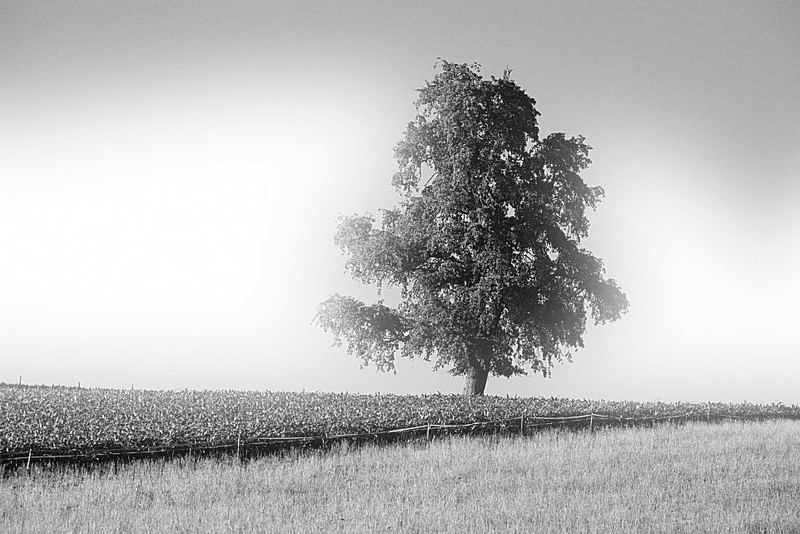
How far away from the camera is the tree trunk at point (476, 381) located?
130 ft

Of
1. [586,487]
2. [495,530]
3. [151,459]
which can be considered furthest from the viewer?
[151,459]

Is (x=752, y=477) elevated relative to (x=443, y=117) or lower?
lower

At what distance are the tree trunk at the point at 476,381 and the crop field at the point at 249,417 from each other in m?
1.11

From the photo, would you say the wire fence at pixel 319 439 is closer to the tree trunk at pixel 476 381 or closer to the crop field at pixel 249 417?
the crop field at pixel 249 417

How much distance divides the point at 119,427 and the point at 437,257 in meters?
17.2

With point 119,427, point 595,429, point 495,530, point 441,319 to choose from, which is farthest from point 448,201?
point 495,530

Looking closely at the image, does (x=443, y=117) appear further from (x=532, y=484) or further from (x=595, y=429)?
(x=532, y=484)

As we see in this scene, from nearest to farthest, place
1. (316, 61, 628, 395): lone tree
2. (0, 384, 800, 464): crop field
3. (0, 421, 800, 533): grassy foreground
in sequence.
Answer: (0, 421, 800, 533): grassy foreground, (0, 384, 800, 464): crop field, (316, 61, 628, 395): lone tree

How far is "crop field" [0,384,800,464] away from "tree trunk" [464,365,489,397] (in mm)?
1109

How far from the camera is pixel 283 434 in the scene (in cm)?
2969

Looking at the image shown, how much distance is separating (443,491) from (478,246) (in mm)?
19282

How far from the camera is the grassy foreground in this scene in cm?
1753

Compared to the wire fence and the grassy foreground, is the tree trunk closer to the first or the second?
the wire fence

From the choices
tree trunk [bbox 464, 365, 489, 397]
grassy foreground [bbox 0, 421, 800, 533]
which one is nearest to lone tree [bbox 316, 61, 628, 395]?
tree trunk [bbox 464, 365, 489, 397]
